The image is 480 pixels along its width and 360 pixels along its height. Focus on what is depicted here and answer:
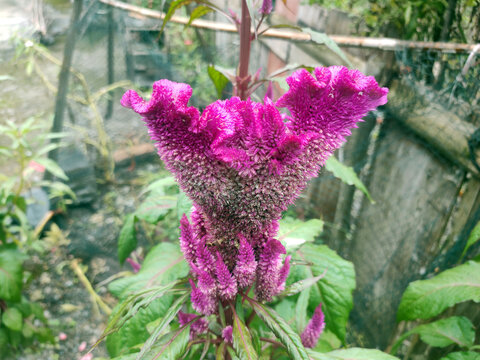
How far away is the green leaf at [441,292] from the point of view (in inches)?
46.2

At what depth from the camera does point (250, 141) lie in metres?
0.54

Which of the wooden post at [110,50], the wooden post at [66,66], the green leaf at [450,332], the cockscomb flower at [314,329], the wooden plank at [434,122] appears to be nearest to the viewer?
the cockscomb flower at [314,329]

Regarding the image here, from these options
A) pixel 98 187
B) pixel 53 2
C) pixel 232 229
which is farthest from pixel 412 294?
pixel 53 2

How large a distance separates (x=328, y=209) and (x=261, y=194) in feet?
6.77

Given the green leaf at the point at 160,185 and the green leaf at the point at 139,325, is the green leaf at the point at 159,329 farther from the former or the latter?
the green leaf at the point at 160,185

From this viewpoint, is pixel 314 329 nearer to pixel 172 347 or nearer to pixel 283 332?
pixel 283 332

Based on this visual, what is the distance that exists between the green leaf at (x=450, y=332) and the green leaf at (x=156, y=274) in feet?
A: 3.32

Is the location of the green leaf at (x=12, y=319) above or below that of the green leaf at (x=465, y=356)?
below

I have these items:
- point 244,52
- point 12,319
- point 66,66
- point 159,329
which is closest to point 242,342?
point 159,329

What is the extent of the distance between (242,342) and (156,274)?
57cm

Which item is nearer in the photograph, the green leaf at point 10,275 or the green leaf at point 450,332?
the green leaf at point 450,332

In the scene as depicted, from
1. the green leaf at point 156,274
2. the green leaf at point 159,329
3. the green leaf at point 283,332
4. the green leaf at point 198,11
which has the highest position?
the green leaf at point 198,11

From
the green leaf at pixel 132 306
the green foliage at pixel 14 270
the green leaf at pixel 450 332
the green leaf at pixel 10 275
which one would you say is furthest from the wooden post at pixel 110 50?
the green leaf at pixel 450 332

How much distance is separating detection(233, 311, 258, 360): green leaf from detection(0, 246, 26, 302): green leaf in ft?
4.94
